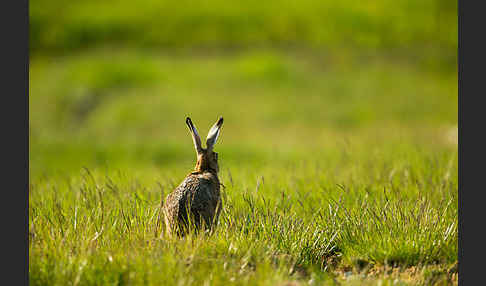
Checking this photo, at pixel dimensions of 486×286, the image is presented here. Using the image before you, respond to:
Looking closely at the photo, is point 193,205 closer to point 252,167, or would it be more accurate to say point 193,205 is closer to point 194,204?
point 194,204

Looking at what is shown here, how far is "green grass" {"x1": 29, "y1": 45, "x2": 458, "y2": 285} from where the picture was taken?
3.10m

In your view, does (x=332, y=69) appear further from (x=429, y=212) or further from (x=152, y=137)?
(x=429, y=212)

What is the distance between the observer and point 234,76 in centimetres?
1725

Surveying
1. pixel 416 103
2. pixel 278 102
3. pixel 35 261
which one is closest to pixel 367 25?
pixel 416 103

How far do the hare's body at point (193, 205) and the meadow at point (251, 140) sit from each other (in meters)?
0.15

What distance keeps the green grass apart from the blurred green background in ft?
0.29

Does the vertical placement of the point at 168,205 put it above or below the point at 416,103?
below

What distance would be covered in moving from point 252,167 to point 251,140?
6.08 metres

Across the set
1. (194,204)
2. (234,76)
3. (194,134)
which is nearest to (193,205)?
(194,204)

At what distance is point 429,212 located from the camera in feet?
11.4

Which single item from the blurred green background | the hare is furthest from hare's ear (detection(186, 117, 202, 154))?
the blurred green background

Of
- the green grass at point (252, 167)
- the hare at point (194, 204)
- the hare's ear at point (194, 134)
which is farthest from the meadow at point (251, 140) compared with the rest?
the hare's ear at point (194, 134)

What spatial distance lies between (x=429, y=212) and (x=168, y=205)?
2.01 m

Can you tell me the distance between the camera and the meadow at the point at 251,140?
3178 mm
